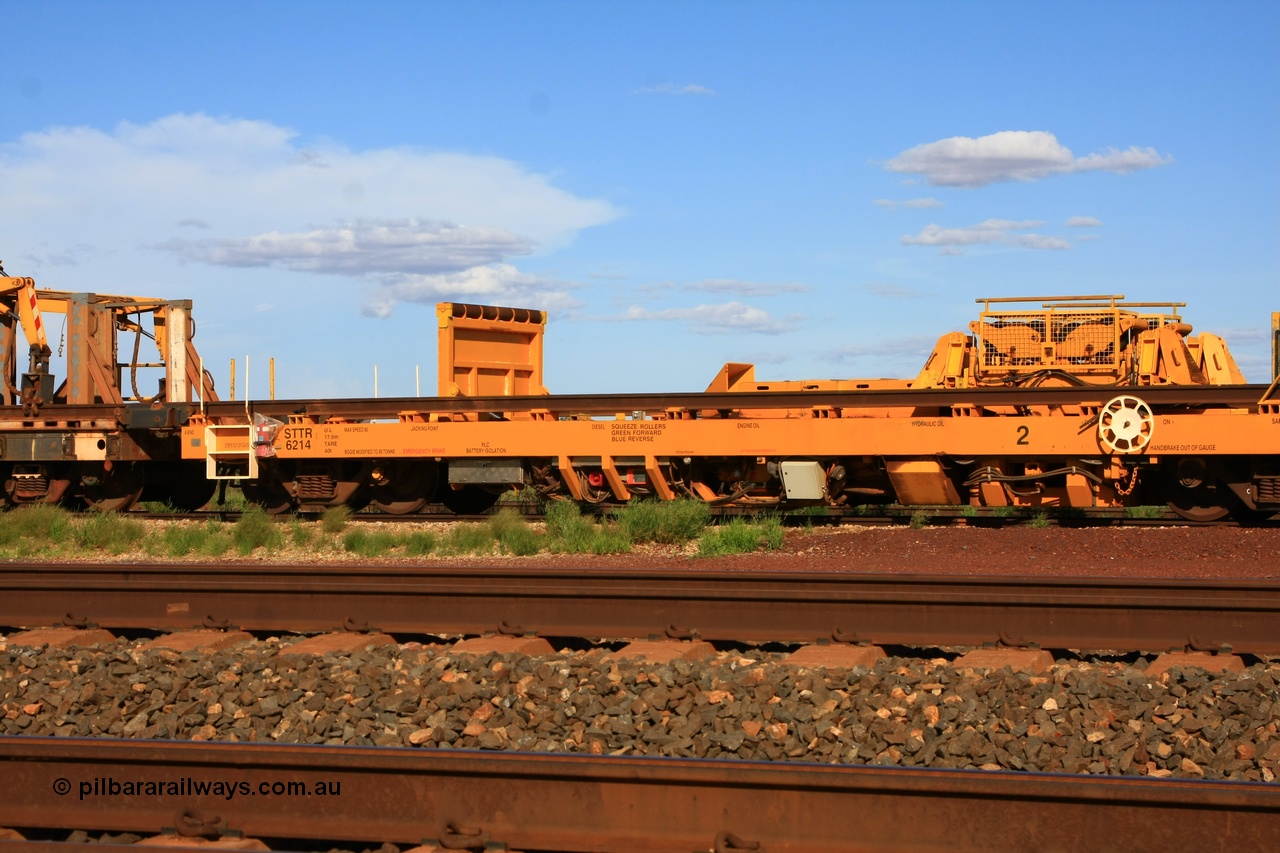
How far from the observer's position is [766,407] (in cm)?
1493

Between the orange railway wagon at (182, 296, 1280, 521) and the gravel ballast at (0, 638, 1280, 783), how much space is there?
7.24m

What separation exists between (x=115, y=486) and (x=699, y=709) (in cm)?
1468

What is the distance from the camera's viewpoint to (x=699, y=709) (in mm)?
5691

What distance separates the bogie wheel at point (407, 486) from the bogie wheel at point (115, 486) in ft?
13.0

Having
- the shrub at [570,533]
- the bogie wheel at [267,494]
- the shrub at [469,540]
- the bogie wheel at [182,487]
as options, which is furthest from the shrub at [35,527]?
the shrub at [570,533]

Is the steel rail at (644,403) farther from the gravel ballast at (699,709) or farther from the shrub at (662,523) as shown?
the gravel ballast at (699,709)

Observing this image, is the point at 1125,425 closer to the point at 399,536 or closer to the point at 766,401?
the point at 766,401

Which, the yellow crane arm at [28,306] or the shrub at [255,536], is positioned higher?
the yellow crane arm at [28,306]

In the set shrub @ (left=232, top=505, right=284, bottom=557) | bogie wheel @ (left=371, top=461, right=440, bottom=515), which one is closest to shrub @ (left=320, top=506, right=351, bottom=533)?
shrub @ (left=232, top=505, right=284, bottom=557)

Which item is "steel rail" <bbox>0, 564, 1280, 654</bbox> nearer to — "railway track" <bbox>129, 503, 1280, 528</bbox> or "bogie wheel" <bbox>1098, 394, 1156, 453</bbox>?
"bogie wheel" <bbox>1098, 394, 1156, 453</bbox>

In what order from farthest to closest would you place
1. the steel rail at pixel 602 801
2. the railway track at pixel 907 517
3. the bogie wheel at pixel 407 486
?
the bogie wheel at pixel 407 486, the railway track at pixel 907 517, the steel rail at pixel 602 801

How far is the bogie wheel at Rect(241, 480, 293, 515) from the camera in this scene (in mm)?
17469

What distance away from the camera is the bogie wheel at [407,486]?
16.7 meters

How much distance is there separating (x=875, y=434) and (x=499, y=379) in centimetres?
626
